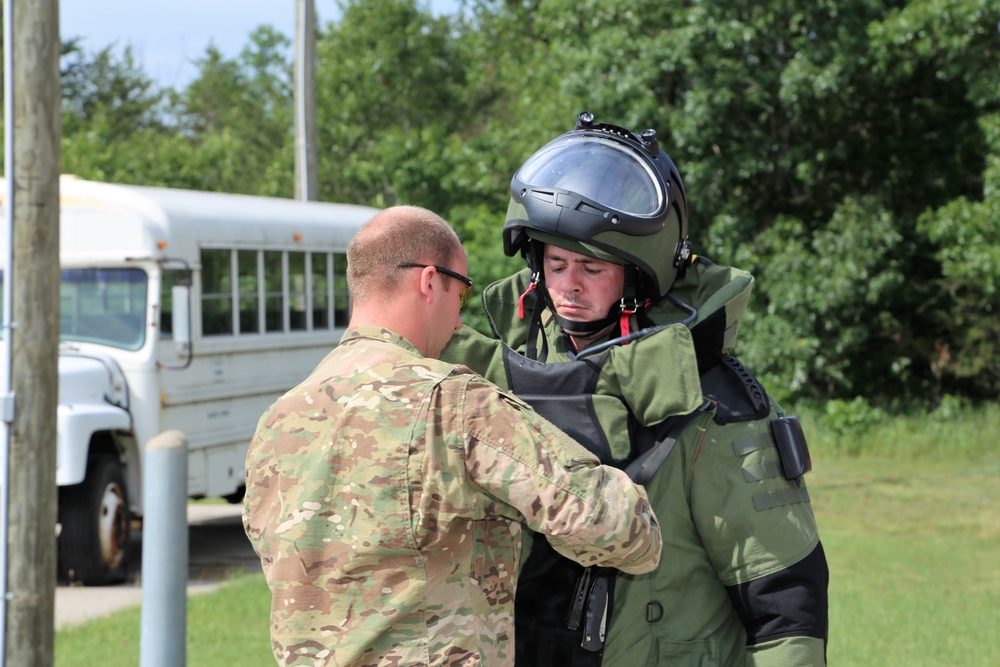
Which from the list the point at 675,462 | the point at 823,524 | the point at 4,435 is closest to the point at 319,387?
the point at 675,462

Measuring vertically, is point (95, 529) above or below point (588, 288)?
below

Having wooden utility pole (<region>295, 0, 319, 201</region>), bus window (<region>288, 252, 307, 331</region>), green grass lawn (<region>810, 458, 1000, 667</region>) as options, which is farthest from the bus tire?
wooden utility pole (<region>295, 0, 319, 201</region>)

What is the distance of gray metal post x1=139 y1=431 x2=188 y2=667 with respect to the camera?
15.5 ft

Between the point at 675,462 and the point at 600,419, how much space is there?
163 millimetres

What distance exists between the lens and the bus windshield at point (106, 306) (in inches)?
364

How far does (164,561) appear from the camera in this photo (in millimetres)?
4730

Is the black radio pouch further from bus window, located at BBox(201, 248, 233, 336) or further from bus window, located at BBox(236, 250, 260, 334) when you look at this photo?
bus window, located at BBox(236, 250, 260, 334)

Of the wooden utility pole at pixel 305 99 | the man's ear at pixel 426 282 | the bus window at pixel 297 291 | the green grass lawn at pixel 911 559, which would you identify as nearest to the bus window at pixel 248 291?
the bus window at pixel 297 291

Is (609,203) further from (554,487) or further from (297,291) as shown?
(297,291)

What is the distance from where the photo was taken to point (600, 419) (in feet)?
7.88

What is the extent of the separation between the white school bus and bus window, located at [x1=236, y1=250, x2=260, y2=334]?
0.4 inches

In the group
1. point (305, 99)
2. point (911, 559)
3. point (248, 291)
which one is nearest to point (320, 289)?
point (248, 291)

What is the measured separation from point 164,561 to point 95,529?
13.9ft

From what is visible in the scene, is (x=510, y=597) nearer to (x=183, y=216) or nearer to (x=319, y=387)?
(x=319, y=387)
